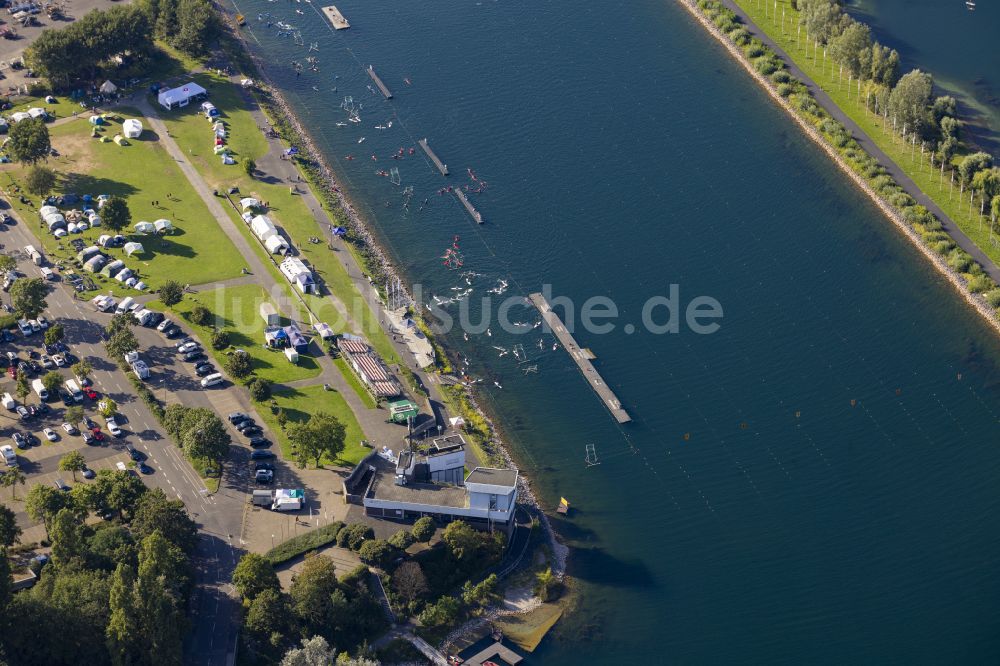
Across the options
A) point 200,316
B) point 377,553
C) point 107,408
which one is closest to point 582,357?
point 377,553

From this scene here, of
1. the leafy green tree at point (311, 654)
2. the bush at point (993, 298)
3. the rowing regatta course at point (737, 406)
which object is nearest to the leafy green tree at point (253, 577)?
the leafy green tree at point (311, 654)

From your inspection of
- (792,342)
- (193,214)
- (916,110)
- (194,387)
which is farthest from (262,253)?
(916,110)

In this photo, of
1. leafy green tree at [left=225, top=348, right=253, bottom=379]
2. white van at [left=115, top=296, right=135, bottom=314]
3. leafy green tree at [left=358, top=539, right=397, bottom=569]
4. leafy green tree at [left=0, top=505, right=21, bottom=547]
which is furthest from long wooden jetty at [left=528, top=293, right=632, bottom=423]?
leafy green tree at [left=0, top=505, right=21, bottom=547]

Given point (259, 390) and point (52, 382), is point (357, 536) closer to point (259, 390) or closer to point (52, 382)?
point (259, 390)

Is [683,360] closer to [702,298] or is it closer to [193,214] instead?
[702,298]

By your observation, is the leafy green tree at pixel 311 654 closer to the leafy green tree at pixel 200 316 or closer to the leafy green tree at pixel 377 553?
the leafy green tree at pixel 377 553
